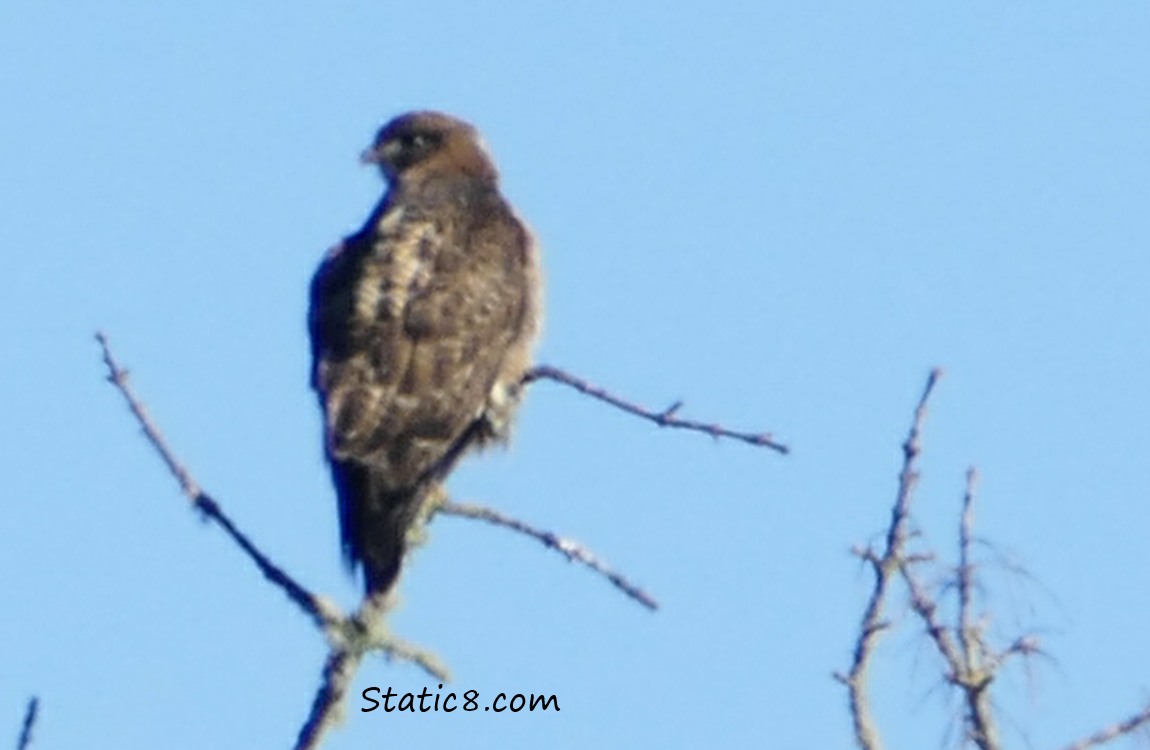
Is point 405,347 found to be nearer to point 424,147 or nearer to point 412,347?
point 412,347

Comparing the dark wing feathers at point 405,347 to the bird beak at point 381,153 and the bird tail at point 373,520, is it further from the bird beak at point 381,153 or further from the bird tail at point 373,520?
the bird beak at point 381,153

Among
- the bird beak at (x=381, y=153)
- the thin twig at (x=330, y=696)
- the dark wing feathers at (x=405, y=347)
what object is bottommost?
the thin twig at (x=330, y=696)

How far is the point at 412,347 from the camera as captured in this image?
265 inches

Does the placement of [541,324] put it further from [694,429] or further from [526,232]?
[694,429]

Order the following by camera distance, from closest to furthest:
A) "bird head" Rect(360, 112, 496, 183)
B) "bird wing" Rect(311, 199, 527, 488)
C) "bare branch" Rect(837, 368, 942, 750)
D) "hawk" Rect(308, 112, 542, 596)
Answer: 1. "bare branch" Rect(837, 368, 942, 750)
2. "hawk" Rect(308, 112, 542, 596)
3. "bird wing" Rect(311, 199, 527, 488)
4. "bird head" Rect(360, 112, 496, 183)

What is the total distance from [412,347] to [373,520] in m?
0.88

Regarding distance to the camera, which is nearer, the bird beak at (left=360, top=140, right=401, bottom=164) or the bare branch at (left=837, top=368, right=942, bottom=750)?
the bare branch at (left=837, top=368, right=942, bottom=750)

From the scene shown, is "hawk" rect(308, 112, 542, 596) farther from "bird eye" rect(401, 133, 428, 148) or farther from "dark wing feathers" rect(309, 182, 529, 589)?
"bird eye" rect(401, 133, 428, 148)

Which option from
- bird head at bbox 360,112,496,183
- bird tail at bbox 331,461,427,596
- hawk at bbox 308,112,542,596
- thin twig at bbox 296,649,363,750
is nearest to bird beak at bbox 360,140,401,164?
bird head at bbox 360,112,496,183

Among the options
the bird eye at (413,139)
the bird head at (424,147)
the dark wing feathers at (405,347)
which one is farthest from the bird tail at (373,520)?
the bird eye at (413,139)

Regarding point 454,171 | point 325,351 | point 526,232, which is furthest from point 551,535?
point 454,171

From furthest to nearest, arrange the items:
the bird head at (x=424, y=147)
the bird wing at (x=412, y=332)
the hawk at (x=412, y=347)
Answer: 1. the bird head at (x=424, y=147)
2. the bird wing at (x=412, y=332)
3. the hawk at (x=412, y=347)

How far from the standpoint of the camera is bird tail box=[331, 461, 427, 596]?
572 centimetres

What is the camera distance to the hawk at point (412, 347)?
6137 millimetres
